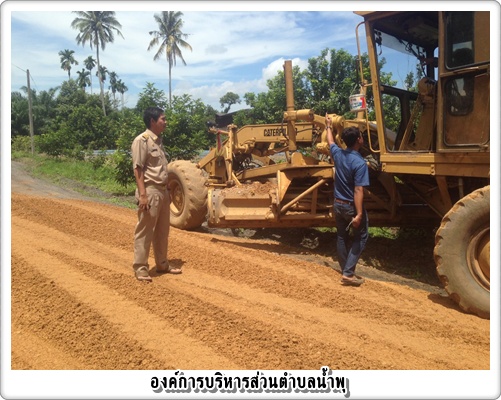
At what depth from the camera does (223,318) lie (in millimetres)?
3695

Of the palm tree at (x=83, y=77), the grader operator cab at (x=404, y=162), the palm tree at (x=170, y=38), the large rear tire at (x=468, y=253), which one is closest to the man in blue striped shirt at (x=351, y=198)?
the grader operator cab at (x=404, y=162)

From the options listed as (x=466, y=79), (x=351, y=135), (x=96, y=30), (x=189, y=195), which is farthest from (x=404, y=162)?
(x=96, y=30)

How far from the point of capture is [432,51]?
5.63 metres

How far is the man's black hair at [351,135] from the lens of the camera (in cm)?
477

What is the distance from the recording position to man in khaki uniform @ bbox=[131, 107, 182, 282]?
14.8 ft

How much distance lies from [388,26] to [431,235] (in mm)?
3311

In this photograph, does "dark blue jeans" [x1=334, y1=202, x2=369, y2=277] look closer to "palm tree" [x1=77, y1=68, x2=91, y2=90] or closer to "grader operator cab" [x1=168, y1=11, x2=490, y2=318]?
"grader operator cab" [x1=168, y1=11, x2=490, y2=318]

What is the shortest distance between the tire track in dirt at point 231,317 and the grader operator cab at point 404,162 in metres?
0.74

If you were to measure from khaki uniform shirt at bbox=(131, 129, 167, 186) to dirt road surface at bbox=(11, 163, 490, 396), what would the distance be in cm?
111

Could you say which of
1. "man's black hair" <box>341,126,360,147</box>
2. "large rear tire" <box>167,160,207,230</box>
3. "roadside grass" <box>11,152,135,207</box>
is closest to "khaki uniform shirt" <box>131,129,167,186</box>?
"man's black hair" <box>341,126,360,147</box>

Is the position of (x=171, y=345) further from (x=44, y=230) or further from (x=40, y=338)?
(x=44, y=230)

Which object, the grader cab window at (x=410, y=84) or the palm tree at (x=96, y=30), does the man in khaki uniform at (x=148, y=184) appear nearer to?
the grader cab window at (x=410, y=84)

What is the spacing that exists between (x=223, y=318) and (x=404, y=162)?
2.86 meters

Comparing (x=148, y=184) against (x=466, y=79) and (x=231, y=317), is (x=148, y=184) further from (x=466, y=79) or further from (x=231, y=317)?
(x=466, y=79)
